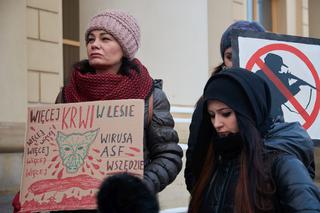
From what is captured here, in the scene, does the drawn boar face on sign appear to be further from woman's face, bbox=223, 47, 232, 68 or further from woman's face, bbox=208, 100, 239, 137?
woman's face, bbox=223, 47, 232, 68

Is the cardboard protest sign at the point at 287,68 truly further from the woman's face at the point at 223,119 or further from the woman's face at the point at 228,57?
the woman's face at the point at 223,119

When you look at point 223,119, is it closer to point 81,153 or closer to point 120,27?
point 81,153

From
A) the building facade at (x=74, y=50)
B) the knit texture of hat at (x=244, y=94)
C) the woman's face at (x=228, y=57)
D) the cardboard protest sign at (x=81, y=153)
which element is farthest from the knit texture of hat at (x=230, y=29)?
the building facade at (x=74, y=50)

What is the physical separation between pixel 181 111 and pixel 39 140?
5550 mm

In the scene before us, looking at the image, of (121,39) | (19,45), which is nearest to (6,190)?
(19,45)

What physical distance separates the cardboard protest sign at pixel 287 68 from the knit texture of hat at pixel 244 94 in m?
0.90

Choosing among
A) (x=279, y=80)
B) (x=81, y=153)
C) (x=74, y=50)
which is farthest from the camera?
(x=74, y=50)

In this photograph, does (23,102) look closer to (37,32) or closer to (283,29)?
(37,32)

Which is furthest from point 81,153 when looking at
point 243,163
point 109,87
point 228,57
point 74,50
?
point 74,50

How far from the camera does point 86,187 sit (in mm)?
2955

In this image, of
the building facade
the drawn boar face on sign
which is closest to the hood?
the drawn boar face on sign

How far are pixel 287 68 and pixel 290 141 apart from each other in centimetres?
140

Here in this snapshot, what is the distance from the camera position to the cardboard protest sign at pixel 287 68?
365 centimetres

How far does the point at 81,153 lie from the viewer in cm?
302
